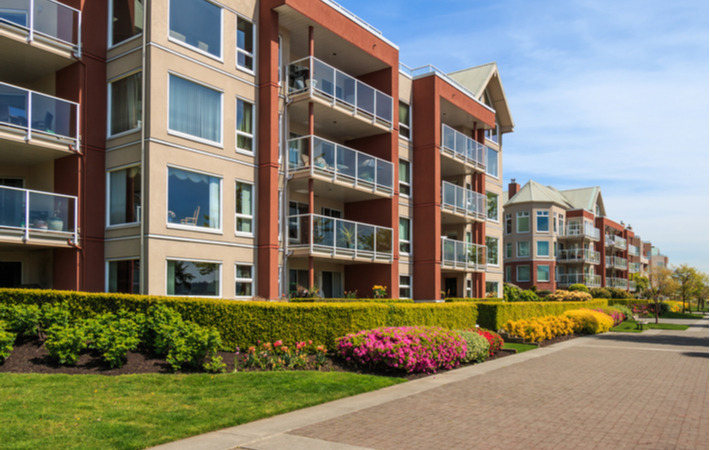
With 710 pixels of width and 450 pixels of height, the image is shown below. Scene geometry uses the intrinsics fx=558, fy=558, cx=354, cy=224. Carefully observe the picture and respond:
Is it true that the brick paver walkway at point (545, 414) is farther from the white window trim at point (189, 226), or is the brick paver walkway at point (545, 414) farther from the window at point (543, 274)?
the window at point (543, 274)

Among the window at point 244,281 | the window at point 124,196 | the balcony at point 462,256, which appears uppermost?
the window at point 124,196

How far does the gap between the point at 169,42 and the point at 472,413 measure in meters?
13.3

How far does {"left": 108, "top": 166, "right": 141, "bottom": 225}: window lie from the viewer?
16.1 metres

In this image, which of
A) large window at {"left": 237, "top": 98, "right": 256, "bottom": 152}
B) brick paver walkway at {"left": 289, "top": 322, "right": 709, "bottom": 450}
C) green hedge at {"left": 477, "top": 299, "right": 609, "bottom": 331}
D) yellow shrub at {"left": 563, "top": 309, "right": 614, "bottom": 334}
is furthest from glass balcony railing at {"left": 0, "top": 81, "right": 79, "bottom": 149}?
yellow shrub at {"left": 563, "top": 309, "right": 614, "bottom": 334}

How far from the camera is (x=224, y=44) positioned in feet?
58.7

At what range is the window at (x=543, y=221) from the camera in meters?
57.5

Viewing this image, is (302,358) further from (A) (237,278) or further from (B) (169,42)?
(B) (169,42)

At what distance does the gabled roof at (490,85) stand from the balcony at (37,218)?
23.2 metres

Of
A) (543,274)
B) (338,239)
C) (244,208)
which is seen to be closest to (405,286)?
(338,239)

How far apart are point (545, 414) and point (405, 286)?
17156 mm

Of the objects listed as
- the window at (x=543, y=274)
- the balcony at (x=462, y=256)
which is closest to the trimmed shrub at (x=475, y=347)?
the balcony at (x=462, y=256)

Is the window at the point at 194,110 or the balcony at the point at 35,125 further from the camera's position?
the window at the point at 194,110

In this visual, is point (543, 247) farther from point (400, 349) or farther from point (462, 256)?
point (400, 349)

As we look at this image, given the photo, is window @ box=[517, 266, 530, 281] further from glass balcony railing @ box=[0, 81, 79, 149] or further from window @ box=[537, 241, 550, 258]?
glass balcony railing @ box=[0, 81, 79, 149]
